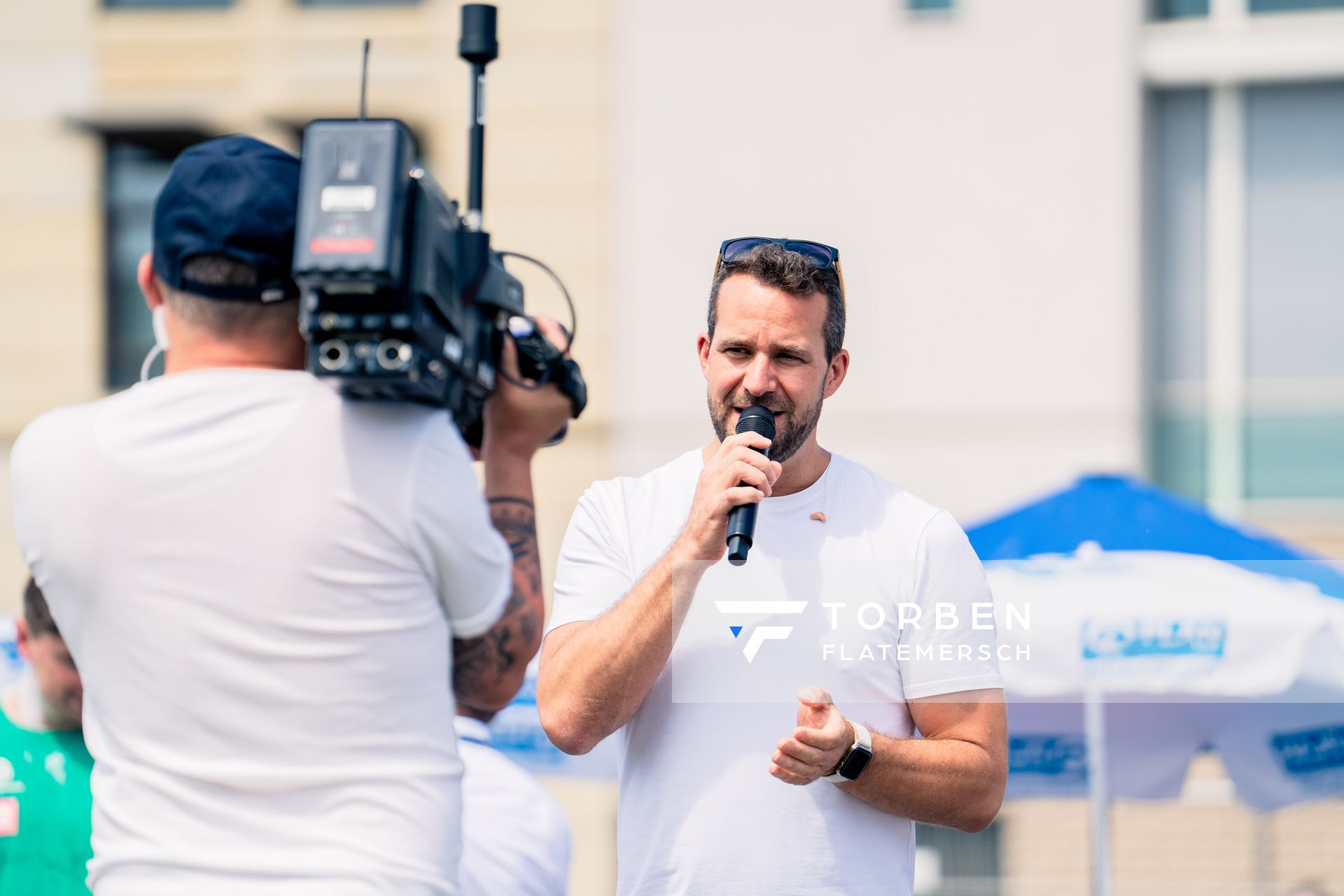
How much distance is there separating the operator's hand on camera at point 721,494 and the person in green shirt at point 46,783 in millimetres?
1498

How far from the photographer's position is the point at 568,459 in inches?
347

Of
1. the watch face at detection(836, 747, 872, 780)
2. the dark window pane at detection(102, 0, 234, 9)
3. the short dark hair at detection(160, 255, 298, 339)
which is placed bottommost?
the watch face at detection(836, 747, 872, 780)

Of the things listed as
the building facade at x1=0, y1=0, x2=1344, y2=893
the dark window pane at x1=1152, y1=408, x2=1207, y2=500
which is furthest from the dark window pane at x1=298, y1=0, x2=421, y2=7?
the dark window pane at x1=1152, y1=408, x2=1207, y2=500

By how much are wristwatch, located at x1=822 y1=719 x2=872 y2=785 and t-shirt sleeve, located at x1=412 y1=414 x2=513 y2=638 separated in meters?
0.52

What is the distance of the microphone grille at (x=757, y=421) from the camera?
215 cm

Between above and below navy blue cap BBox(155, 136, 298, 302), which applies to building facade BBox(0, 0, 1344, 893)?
above

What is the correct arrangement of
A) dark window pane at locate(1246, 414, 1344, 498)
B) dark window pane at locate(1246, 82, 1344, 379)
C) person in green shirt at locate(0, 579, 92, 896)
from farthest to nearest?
dark window pane at locate(1246, 82, 1344, 379) < dark window pane at locate(1246, 414, 1344, 498) < person in green shirt at locate(0, 579, 92, 896)

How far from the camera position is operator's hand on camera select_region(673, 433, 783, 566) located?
2.00 m

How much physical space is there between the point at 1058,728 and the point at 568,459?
4639 mm

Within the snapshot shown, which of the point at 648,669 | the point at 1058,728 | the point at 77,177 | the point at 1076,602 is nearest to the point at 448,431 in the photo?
the point at 648,669

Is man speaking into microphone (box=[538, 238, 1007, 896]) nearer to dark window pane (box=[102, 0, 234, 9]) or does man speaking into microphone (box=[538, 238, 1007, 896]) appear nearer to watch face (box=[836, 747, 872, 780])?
watch face (box=[836, 747, 872, 780])

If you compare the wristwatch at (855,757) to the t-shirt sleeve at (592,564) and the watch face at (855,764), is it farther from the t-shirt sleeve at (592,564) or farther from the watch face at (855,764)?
the t-shirt sleeve at (592,564)

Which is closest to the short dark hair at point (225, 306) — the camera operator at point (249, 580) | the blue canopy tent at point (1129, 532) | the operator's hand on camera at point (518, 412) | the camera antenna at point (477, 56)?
the camera operator at point (249, 580)

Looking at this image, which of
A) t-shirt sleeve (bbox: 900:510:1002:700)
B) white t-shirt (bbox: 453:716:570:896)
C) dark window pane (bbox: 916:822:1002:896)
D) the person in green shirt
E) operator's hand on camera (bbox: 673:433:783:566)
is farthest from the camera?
dark window pane (bbox: 916:822:1002:896)
